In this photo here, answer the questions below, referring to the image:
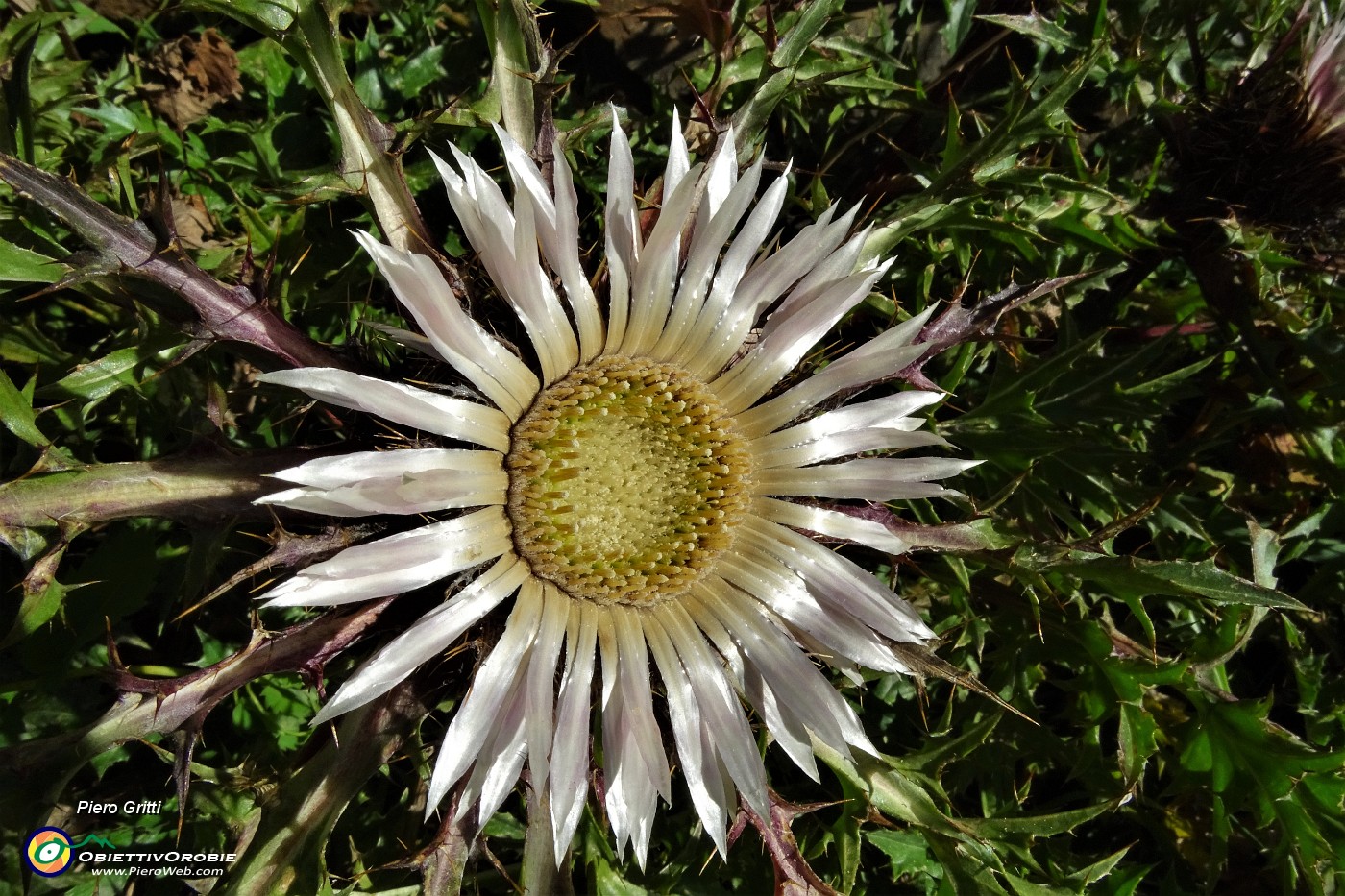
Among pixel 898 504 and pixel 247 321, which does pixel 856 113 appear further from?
pixel 247 321

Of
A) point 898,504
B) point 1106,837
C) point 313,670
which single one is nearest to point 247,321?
point 313,670

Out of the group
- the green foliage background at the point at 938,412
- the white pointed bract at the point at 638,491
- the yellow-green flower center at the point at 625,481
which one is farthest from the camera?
the green foliage background at the point at 938,412

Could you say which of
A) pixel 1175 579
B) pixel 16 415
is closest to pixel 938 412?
pixel 1175 579

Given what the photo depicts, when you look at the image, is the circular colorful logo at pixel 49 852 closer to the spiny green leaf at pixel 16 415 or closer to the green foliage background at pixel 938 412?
the green foliage background at pixel 938 412

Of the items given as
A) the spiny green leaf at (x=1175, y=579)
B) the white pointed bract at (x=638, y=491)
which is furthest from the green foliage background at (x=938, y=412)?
the white pointed bract at (x=638, y=491)

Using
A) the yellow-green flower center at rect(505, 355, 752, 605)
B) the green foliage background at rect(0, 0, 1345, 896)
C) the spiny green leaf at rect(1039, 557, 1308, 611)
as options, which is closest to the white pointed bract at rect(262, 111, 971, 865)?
the yellow-green flower center at rect(505, 355, 752, 605)

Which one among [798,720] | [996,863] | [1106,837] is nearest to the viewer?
[798,720]

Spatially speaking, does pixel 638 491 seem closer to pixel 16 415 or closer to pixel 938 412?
pixel 938 412
